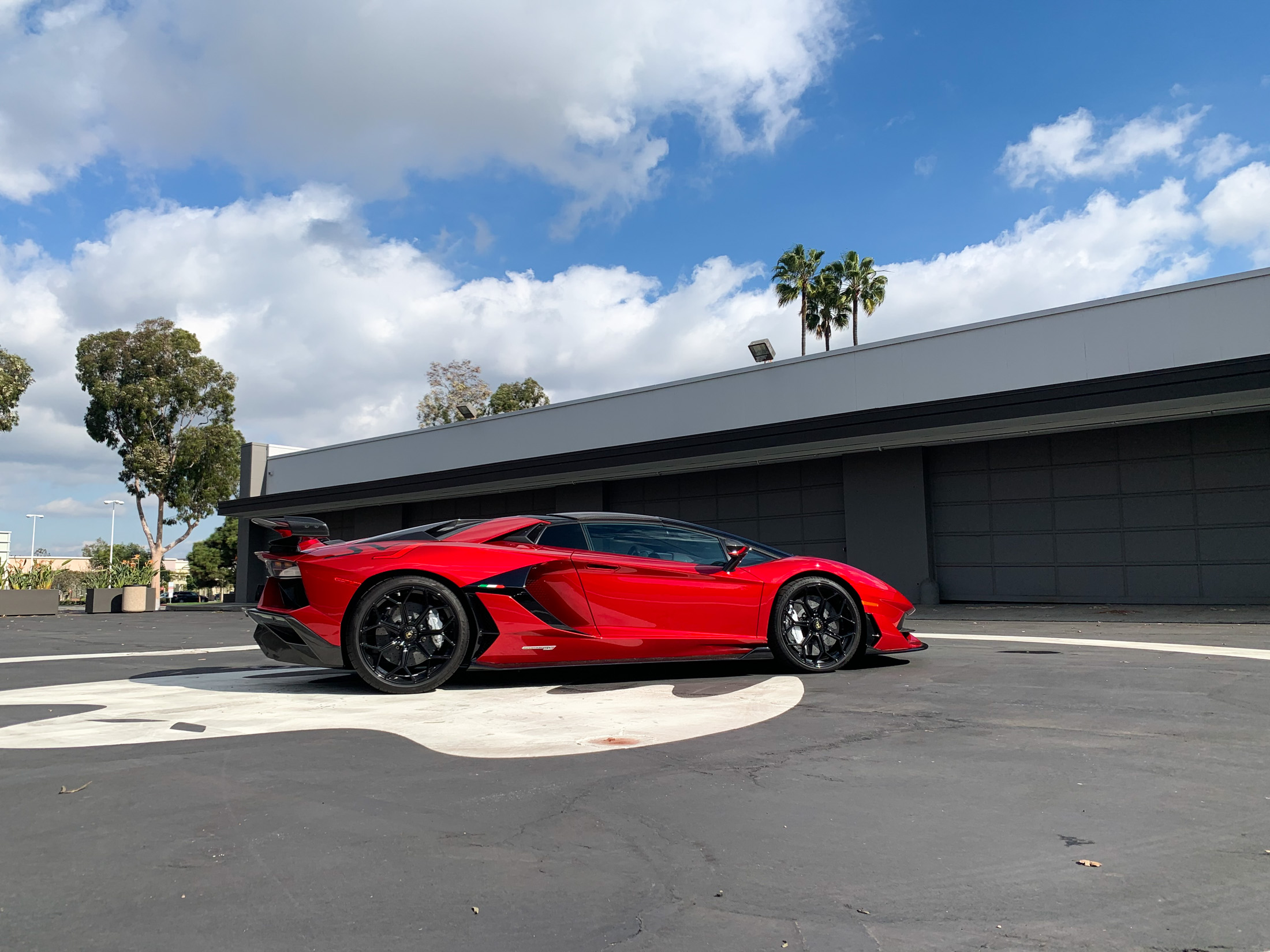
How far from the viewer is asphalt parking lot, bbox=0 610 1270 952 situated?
2.37m

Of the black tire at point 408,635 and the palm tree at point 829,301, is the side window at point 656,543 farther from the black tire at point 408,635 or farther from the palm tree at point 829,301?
the palm tree at point 829,301

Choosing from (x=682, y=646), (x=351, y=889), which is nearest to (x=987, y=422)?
(x=682, y=646)

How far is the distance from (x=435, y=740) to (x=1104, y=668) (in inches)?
195

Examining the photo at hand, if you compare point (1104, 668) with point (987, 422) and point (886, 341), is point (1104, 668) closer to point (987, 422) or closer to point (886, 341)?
point (987, 422)

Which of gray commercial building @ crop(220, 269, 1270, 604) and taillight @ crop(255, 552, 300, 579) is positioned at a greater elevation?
gray commercial building @ crop(220, 269, 1270, 604)

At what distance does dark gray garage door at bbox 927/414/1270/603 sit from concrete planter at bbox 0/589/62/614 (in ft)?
76.2

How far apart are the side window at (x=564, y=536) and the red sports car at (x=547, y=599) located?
0.02 m

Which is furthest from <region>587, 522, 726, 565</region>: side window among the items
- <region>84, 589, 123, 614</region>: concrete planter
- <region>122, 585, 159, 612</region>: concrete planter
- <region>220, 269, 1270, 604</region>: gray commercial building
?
<region>122, 585, 159, 612</region>: concrete planter

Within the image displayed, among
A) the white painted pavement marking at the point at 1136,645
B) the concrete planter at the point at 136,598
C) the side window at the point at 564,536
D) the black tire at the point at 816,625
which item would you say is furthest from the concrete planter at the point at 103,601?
the black tire at the point at 816,625

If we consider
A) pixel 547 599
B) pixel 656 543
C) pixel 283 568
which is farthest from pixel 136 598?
pixel 656 543

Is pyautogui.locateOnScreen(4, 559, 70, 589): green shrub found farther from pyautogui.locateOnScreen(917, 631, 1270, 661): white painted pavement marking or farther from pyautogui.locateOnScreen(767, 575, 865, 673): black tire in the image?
pyautogui.locateOnScreen(767, 575, 865, 673): black tire

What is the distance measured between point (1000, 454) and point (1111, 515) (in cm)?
208

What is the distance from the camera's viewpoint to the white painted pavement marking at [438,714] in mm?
4582

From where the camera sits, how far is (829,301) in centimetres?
4619
